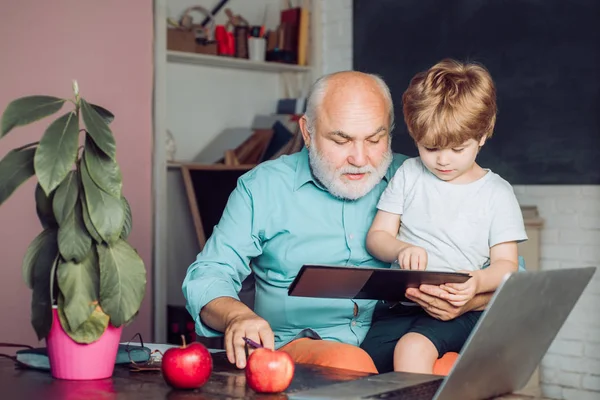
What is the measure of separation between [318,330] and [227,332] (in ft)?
1.82

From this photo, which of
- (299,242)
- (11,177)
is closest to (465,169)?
(299,242)

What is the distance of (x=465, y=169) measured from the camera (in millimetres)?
2213

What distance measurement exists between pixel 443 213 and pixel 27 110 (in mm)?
1061

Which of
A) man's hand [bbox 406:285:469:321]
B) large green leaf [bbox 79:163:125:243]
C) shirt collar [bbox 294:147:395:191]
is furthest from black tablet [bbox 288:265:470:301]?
shirt collar [bbox 294:147:395:191]

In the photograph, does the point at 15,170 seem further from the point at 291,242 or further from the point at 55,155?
the point at 291,242

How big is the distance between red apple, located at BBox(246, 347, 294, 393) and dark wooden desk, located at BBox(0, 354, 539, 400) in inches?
0.6

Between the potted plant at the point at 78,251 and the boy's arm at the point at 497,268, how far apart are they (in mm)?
776

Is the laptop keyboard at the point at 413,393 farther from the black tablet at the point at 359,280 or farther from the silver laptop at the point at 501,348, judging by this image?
the black tablet at the point at 359,280

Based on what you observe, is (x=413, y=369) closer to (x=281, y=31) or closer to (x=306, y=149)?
(x=306, y=149)

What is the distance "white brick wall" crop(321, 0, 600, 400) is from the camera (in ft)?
13.4

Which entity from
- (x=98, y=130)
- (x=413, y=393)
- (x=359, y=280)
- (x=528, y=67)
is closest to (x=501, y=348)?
(x=413, y=393)

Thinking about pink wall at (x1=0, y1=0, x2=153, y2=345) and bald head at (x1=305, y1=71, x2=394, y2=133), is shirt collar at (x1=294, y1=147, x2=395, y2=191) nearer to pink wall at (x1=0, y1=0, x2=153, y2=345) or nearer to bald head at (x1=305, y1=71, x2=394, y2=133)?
bald head at (x1=305, y1=71, x2=394, y2=133)

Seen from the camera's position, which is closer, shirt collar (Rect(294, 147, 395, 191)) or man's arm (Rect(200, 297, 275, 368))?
man's arm (Rect(200, 297, 275, 368))

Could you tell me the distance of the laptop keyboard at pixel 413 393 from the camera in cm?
142
